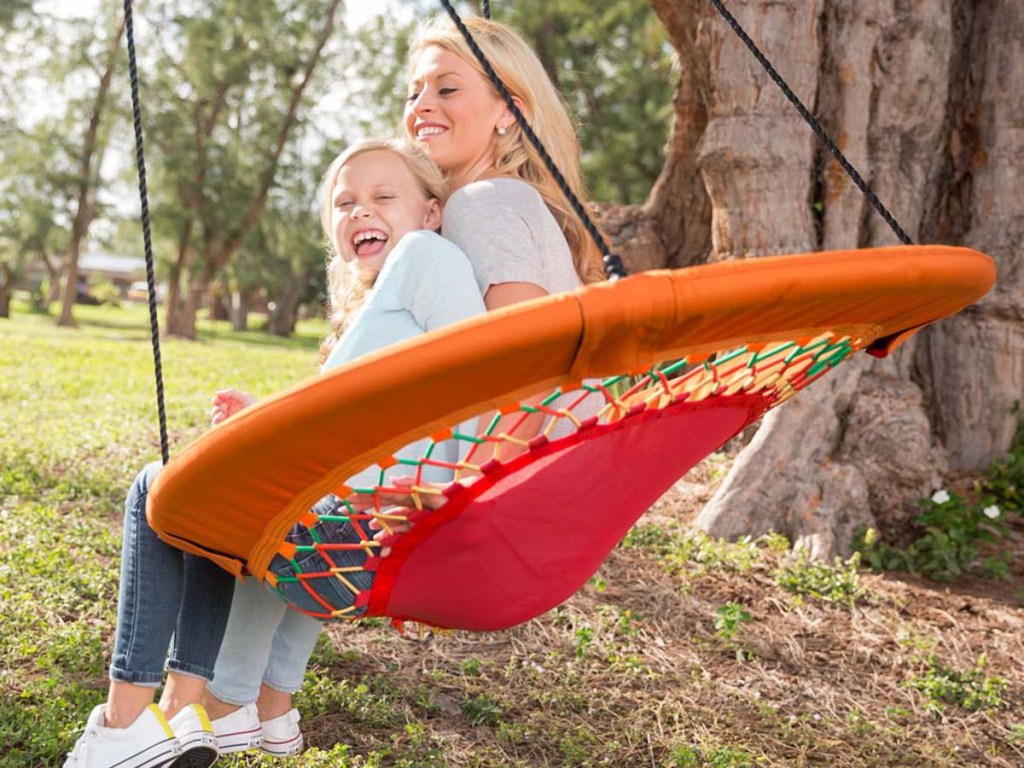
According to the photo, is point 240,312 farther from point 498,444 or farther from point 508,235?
point 498,444

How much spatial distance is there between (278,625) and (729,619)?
160 centimetres

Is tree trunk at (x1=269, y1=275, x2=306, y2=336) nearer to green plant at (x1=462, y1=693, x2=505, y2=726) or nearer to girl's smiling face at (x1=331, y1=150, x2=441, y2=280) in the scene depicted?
green plant at (x1=462, y1=693, x2=505, y2=726)

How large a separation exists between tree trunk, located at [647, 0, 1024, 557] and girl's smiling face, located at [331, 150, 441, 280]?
2.29 metres

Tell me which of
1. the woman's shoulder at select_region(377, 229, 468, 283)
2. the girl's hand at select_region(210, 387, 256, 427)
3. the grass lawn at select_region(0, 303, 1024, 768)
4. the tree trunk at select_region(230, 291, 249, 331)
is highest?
the woman's shoulder at select_region(377, 229, 468, 283)

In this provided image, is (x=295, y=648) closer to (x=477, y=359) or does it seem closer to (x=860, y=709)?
(x=477, y=359)

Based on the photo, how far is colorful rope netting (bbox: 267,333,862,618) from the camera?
1507 mm

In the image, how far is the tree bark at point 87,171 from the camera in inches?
763

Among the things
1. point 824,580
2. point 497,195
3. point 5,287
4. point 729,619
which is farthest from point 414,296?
point 5,287

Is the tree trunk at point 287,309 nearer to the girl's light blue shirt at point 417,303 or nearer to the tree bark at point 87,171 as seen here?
the tree bark at point 87,171

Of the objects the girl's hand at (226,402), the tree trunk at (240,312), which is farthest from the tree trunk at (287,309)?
the girl's hand at (226,402)

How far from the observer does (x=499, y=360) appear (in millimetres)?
1190

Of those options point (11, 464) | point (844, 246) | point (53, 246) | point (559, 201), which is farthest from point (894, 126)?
point (53, 246)

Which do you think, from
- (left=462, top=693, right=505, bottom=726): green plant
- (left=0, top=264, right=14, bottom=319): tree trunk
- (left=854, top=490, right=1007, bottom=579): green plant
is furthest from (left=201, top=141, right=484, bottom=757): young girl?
(left=0, top=264, right=14, bottom=319): tree trunk

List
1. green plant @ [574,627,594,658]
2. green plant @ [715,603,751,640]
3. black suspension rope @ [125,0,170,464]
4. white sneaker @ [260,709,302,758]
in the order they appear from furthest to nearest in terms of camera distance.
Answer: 1. green plant @ [715,603,751,640]
2. green plant @ [574,627,594,658]
3. white sneaker @ [260,709,302,758]
4. black suspension rope @ [125,0,170,464]
